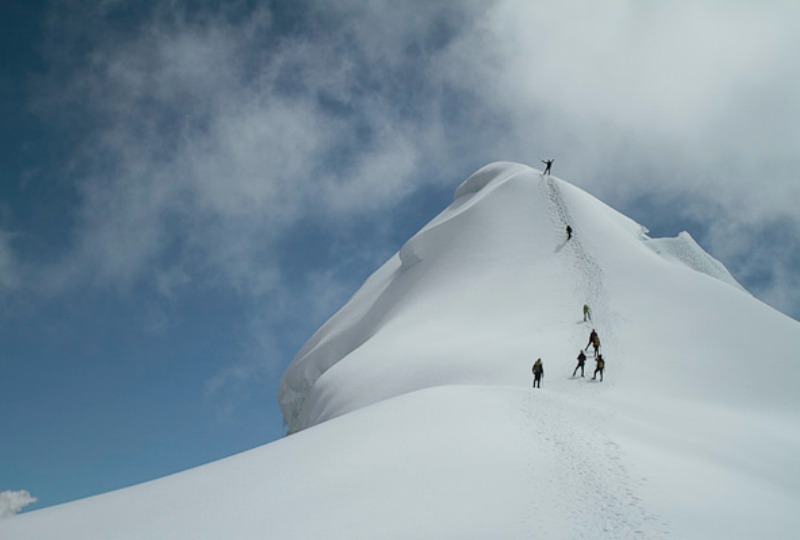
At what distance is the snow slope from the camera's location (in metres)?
9.48

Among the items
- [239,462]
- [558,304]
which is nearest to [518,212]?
[558,304]

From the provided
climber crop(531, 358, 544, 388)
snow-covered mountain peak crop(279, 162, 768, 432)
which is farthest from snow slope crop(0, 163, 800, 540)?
climber crop(531, 358, 544, 388)

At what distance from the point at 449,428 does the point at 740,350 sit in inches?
791

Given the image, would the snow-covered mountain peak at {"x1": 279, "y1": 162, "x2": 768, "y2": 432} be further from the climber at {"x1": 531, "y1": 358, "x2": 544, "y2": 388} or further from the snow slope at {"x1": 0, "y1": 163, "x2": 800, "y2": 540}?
the climber at {"x1": 531, "y1": 358, "x2": 544, "y2": 388}

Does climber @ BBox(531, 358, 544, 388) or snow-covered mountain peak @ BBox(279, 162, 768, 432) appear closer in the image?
climber @ BBox(531, 358, 544, 388)

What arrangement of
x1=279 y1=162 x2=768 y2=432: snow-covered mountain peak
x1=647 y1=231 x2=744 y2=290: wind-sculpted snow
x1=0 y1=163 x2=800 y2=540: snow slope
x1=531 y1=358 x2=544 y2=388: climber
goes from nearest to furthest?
x1=0 y1=163 x2=800 y2=540: snow slope
x1=531 y1=358 x2=544 y2=388: climber
x1=279 y1=162 x2=768 y2=432: snow-covered mountain peak
x1=647 y1=231 x2=744 y2=290: wind-sculpted snow

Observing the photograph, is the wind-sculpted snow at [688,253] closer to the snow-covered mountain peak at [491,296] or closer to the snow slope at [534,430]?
the snow-covered mountain peak at [491,296]

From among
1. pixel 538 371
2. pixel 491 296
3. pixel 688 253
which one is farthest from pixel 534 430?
pixel 688 253

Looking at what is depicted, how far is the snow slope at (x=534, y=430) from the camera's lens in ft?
31.1

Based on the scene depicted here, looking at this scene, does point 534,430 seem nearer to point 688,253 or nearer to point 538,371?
point 538,371

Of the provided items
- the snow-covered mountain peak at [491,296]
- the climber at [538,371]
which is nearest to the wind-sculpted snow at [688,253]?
the snow-covered mountain peak at [491,296]

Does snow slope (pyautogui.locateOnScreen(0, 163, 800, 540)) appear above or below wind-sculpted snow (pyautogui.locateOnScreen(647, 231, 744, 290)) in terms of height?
below

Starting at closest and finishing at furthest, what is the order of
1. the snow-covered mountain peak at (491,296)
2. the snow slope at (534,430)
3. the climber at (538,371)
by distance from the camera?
the snow slope at (534,430) < the climber at (538,371) < the snow-covered mountain peak at (491,296)

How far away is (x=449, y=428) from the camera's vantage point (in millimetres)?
13344
